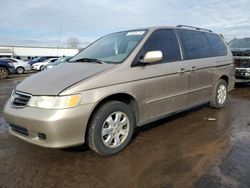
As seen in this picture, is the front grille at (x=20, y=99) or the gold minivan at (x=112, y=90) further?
the front grille at (x=20, y=99)

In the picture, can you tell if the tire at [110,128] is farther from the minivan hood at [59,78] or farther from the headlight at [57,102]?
the minivan hood at [59,78]

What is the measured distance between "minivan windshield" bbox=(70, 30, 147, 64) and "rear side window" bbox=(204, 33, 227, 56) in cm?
208

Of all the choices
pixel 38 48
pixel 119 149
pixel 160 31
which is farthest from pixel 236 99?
pixel 38 48

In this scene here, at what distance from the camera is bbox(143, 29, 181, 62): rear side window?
4.36 metres

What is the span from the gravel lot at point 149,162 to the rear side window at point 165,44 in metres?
1.31

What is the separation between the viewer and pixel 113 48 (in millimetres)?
4520

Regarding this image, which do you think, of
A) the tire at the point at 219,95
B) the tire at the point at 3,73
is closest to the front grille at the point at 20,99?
the tire at the point at 219,95

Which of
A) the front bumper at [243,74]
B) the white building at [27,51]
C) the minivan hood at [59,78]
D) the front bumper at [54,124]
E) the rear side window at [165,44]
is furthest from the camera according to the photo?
the white building at [27,51]

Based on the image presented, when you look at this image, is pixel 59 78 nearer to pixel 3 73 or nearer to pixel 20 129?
pixel 20 129

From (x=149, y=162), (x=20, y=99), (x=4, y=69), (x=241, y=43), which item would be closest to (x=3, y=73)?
(x=4, y=69)

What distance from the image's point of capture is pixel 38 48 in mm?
65938

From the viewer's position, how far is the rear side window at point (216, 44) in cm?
588

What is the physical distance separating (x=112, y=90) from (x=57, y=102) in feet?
2.49

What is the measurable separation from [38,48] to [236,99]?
6419 cm
